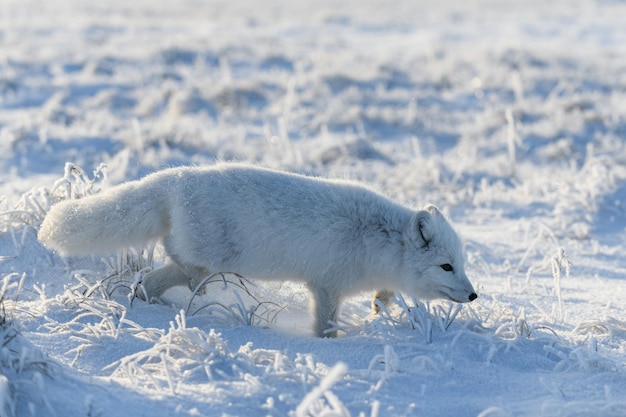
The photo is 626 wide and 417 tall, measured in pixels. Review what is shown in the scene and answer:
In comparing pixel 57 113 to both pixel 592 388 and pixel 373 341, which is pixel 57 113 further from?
pixel 592 388

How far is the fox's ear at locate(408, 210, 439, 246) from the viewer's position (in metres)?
4.02

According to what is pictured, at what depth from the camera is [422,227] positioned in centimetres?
405

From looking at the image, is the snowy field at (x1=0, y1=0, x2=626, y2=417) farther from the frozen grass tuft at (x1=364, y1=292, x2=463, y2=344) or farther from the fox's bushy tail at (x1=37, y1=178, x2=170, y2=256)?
the fox's bushy tail at (x1=37, y1=178, x2=170, y2=256)

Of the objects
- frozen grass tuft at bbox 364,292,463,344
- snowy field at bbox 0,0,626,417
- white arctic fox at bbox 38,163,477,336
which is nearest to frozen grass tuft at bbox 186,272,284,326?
snowy field at bbox 0,0,626,417

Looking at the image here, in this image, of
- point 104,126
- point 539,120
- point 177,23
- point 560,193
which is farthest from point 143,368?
point 177,23

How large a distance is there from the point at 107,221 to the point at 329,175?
6.93 ft

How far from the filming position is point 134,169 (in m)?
8.26

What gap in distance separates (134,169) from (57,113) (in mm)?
3677

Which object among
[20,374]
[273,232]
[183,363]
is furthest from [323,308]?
[20,374]

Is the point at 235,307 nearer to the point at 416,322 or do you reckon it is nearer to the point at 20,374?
the point at 416,322

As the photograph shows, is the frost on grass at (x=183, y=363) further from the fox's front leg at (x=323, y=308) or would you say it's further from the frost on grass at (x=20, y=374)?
the fox's front leg at (x=323, y=308)

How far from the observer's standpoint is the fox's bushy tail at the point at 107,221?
3.97 m

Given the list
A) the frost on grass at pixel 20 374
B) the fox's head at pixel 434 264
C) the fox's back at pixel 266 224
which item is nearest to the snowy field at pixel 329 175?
the frost on grass at pixel 20 374

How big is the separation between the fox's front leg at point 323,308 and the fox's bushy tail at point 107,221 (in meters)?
0.89
